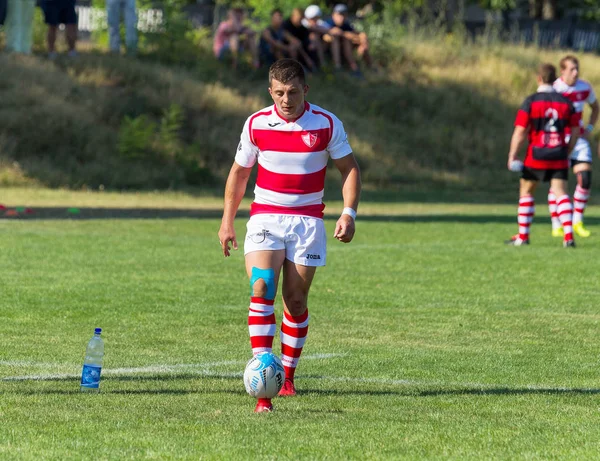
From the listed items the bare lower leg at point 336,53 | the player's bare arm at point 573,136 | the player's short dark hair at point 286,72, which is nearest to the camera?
the player's short dark hair at point 286,72

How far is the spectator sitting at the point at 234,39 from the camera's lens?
35.1m

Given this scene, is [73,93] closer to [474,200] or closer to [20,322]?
[474,200]

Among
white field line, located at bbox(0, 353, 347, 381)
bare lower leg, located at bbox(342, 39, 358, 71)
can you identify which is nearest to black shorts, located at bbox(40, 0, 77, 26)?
bare lower leg, located at bbox(342, 39, 358, 71)

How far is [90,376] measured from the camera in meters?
8.08

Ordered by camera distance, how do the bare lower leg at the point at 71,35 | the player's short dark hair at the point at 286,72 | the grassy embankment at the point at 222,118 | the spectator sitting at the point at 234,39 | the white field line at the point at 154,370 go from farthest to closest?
the spectator sitting at the point at 234,39
the bare lower leg at the point at 71,35
the grassy embankment at the point at 222,118
the white field line at the point at 154,370
the player's short dark hair at the point at 286,72

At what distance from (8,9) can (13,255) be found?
16.7 meters

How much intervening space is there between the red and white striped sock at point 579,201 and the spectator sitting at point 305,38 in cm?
1435

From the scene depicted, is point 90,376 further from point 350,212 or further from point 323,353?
point 323,353

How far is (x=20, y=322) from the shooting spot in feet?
36.3

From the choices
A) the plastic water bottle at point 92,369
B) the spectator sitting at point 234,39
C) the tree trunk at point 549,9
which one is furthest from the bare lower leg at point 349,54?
the plastic water bottle at point 92,369

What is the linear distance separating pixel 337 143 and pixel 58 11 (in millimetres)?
23931

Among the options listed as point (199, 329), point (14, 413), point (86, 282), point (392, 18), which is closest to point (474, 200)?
point (392, 18)

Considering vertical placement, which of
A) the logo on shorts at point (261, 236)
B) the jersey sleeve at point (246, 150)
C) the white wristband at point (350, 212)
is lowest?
the logo on shorts at point (261, 236)

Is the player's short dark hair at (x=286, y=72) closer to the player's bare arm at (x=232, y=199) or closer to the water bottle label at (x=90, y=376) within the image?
the player's bare arm at (x=232, y=199)
